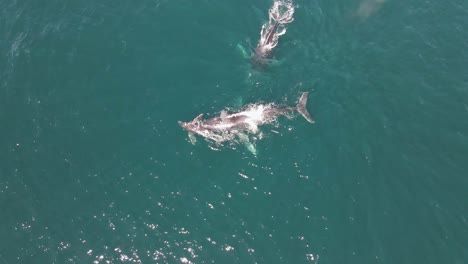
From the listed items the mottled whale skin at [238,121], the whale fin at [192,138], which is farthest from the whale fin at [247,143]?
the whale fin at [192,138]

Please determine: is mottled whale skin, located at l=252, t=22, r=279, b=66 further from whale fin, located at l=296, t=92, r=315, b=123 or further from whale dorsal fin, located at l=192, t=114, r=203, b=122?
whale dorsal fin, located at l=192, t=114, r=203, b=122

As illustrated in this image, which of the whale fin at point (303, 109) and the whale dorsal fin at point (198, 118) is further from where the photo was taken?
the whale fin at point (303, 109)

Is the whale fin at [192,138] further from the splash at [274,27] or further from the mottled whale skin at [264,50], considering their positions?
the splash at [274,27]

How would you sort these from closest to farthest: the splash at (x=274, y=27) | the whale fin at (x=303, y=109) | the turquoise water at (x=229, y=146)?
the turquoise water at (x=229, y=146)
the whale fin at (x=303, y=109)
the splash at (x=274, y=27)

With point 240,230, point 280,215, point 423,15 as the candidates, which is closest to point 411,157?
point 280,215

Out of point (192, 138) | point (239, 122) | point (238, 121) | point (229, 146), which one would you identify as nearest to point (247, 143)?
point (229, 146)

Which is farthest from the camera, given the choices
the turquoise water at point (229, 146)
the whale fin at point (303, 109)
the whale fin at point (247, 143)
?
the whale fin at point (303, 109)

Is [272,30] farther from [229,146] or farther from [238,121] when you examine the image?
[229,146]

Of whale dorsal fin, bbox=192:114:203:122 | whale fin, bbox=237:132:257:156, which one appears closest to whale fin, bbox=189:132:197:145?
whale dorsal fin, bbox=192:114:203:122

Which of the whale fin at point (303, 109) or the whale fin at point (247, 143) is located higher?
the whale fin at point (303, 109)
